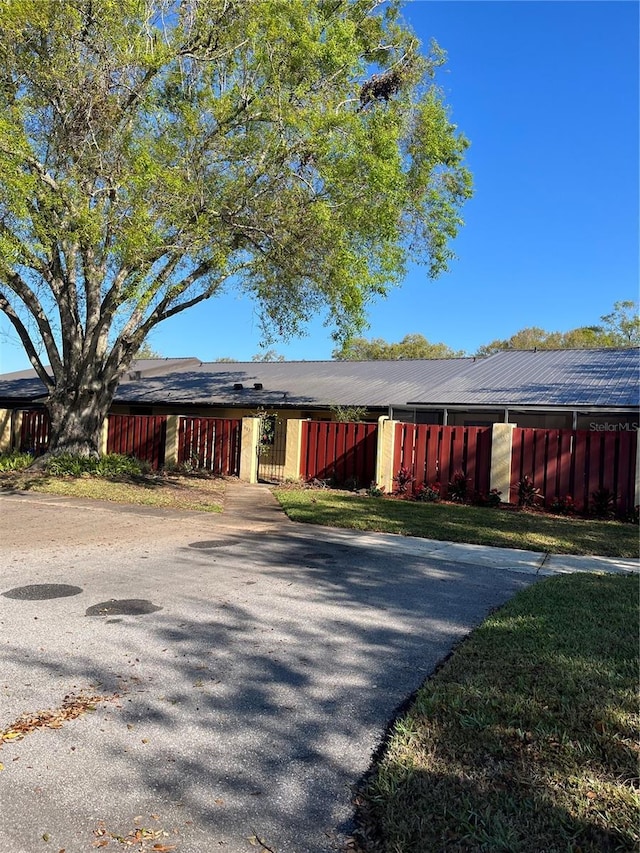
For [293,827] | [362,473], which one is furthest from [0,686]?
[362,473]

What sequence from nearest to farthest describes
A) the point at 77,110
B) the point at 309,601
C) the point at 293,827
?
1. the point at 293,827
2. the point at 309,601
3. the point at 77,110

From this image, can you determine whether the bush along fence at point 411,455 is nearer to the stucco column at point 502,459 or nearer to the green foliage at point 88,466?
the stucco column at point 502,459

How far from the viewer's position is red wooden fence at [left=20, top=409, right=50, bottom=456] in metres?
20.8

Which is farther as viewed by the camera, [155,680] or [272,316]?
[272,316]

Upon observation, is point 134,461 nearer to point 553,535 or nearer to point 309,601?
point 553,535

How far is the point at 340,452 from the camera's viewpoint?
18.0m

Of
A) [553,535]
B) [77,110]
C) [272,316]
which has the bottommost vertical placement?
[553,535]

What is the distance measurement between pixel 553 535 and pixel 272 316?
9.94 meters

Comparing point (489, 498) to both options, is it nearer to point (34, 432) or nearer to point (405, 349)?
point (34, 432)

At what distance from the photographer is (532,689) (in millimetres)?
3943

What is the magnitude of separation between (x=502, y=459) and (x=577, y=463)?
1.69 m

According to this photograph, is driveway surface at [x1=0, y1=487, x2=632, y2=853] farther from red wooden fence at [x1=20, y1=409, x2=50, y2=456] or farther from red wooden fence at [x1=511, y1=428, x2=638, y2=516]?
red wooden fence at [x1=20, y1=409, x2=50, y2=456]

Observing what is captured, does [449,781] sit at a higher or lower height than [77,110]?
lower

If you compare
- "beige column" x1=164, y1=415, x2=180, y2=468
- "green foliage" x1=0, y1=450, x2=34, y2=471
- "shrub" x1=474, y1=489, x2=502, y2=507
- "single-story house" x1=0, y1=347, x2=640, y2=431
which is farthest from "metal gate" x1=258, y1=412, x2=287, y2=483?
"green foliage" x1=0, y1=450, x2=34, y2=471
